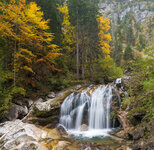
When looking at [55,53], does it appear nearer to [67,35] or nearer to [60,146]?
[60,146]

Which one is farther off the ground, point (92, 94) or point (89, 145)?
point (92, 94)

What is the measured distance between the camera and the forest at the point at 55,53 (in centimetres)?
755

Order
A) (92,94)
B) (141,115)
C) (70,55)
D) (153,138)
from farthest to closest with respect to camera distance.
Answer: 1. (70,55)
2. (92,94)
3. (141,115)
4. (153,138)

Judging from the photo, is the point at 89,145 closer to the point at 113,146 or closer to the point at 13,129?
the point at 113,146

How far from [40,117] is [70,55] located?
11843mm

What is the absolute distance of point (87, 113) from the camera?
29.8 ft

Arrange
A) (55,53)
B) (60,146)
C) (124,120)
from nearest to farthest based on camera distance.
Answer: (60,146), (124,120), (55,53)

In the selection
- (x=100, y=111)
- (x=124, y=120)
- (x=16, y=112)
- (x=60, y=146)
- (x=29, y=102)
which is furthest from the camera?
(x=29, y=102)

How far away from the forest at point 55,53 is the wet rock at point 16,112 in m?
0.30

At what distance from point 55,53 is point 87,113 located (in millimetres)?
6018

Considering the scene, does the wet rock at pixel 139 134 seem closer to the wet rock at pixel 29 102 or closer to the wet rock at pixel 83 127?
the wet rock at pixel 83 127

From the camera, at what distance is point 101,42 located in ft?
58.0

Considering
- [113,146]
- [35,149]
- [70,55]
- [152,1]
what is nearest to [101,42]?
[70,55]

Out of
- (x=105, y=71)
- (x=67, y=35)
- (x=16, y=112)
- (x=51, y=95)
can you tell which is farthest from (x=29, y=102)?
(x=67, y=35)
